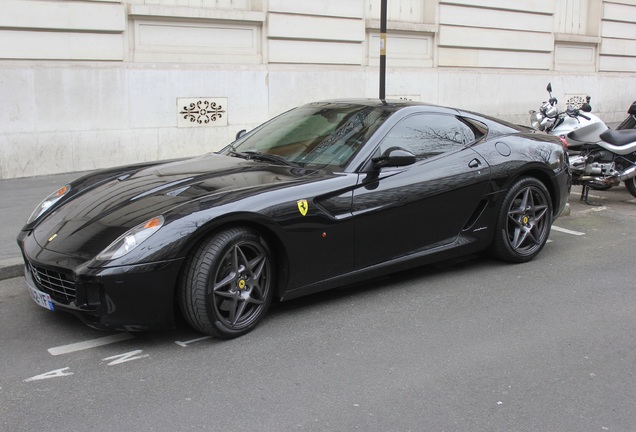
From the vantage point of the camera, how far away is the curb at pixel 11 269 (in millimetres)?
5844

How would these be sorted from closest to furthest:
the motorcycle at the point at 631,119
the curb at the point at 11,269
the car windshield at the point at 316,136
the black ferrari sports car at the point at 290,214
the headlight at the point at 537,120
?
the black ferrari sports car at the point at 290,214 < the car windshield at the point at 316,136 < the curb at the point at 11,269 < the headlight at the point at 537,120 < the motorcycle at the point at 631,119

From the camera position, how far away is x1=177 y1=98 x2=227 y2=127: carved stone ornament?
36.9 ft

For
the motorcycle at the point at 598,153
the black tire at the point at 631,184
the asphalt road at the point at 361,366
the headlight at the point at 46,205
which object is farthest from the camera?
the black tire at the point at 631,184

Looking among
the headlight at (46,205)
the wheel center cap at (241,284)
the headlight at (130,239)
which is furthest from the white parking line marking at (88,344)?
the headlight at (46,205)

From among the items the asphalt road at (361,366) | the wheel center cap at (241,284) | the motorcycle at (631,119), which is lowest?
the asphalt road at (361,366)

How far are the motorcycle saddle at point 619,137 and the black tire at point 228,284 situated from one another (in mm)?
6209

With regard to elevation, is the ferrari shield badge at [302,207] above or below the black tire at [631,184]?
above

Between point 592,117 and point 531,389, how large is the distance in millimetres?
6651

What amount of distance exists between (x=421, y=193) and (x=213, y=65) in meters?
6.96

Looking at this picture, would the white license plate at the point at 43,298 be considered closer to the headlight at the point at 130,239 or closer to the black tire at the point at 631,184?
the headlight at the point at 130,239

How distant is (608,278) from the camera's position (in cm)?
604

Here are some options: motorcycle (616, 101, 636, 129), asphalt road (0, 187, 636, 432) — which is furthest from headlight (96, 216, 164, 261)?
motorcycle (616, 101, 636, 129)

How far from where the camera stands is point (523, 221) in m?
6.34

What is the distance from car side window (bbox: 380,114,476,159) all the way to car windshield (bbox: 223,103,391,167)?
0.18m
